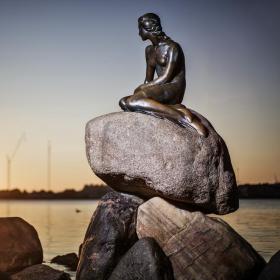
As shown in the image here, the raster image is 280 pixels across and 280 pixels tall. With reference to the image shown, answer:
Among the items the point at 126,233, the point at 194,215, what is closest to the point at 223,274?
the point at 194,215

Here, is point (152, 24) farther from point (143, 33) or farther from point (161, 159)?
point (161, 159)

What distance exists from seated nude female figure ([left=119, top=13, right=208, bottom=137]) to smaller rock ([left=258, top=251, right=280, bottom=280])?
2.44 meters

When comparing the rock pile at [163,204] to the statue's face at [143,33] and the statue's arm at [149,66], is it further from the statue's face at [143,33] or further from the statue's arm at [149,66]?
the statue's face at [143,33]

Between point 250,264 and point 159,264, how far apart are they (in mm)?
1595

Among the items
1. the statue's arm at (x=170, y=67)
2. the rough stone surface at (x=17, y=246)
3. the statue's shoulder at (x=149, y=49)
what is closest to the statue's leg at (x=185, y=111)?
the statue's arm at (x=170, y=67)

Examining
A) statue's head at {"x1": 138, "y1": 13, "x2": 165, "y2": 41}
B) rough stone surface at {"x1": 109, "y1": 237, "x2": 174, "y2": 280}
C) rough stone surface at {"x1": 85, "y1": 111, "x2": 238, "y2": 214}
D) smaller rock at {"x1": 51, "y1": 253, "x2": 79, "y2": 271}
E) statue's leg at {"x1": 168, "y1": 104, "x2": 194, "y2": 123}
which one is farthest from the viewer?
smaller rock at {"x1": 51, "y1": 253, "x2": 79, "y2": 271}

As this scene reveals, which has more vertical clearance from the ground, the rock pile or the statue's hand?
the statue's hand

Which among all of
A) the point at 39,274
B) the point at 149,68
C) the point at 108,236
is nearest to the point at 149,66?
the point at 149,68

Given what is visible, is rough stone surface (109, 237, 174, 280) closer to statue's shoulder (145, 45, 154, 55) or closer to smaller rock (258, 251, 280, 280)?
smaller rock (258, 251, 280, 280)

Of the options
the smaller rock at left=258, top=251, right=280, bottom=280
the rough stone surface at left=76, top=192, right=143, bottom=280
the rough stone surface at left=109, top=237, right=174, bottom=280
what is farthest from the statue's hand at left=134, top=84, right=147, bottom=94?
the smaller rock at left=258, top=251, right=280, bottom=280

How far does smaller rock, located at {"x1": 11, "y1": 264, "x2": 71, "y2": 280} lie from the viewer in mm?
11070

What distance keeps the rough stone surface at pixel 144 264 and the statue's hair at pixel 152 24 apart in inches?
151

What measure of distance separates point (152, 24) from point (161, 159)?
2693mm

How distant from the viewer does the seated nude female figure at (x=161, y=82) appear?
31.6 ft
